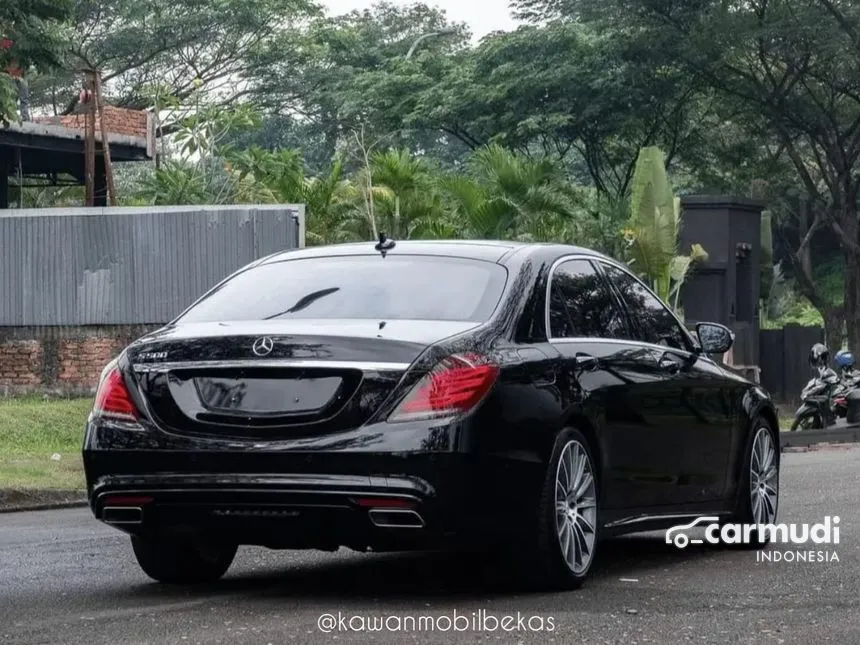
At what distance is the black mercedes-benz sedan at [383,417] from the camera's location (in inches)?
276

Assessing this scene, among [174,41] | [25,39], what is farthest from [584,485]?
[174,41]

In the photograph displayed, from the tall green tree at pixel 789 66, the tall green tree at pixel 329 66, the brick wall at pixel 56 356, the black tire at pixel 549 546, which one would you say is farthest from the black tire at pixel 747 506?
the tall green tree at pixel 329 66

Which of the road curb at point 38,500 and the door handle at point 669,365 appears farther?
the road curb at point 38,500

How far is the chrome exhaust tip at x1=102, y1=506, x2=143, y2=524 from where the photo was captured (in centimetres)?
737

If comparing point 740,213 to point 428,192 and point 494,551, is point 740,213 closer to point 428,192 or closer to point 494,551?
point 428,192

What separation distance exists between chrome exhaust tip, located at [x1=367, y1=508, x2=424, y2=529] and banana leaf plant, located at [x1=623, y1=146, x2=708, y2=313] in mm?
22946

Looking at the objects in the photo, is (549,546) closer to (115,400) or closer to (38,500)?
(115,400)

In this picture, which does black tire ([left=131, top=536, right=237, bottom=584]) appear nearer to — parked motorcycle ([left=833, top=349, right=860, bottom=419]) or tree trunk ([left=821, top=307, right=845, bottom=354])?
parked motorcycle ([left=833, top=349, right=860, bottom=419])

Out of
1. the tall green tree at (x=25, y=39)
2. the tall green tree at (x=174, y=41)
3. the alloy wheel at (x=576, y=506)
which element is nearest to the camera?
the alloy wheel at (x=576, y=506)

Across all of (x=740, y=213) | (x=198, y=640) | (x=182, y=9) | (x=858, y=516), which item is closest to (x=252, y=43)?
(x=182, y=9)

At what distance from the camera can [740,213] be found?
129ft

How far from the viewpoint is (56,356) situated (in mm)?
26500

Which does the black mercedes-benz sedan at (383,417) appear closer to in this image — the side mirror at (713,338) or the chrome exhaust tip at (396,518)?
the chrome exhaust tip at (396,518)

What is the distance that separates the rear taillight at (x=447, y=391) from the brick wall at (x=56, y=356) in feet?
64.4
